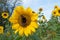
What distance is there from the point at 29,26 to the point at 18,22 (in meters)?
0.10

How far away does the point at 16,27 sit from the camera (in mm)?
2145

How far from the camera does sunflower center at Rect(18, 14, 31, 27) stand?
6.95 ft

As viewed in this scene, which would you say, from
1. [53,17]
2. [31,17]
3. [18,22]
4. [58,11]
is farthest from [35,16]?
[53,17]

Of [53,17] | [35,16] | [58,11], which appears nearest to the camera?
[35,16]

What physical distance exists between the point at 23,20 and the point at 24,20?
0.03ft

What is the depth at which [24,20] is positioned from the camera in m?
2.12

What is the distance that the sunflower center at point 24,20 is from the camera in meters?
2.12

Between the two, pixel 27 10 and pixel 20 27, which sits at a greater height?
pixel 27 10

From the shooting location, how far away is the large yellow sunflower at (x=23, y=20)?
2.09 metres

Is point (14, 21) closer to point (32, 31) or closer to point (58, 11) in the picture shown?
point (32, 31)

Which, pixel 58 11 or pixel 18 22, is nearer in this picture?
pixel 18 22

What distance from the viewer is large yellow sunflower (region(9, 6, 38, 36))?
2.09 m

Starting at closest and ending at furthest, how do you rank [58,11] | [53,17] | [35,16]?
1. [35,16]
2. [58,11]
3. [53,17]

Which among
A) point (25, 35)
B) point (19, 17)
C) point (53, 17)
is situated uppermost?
point (19, 17)
